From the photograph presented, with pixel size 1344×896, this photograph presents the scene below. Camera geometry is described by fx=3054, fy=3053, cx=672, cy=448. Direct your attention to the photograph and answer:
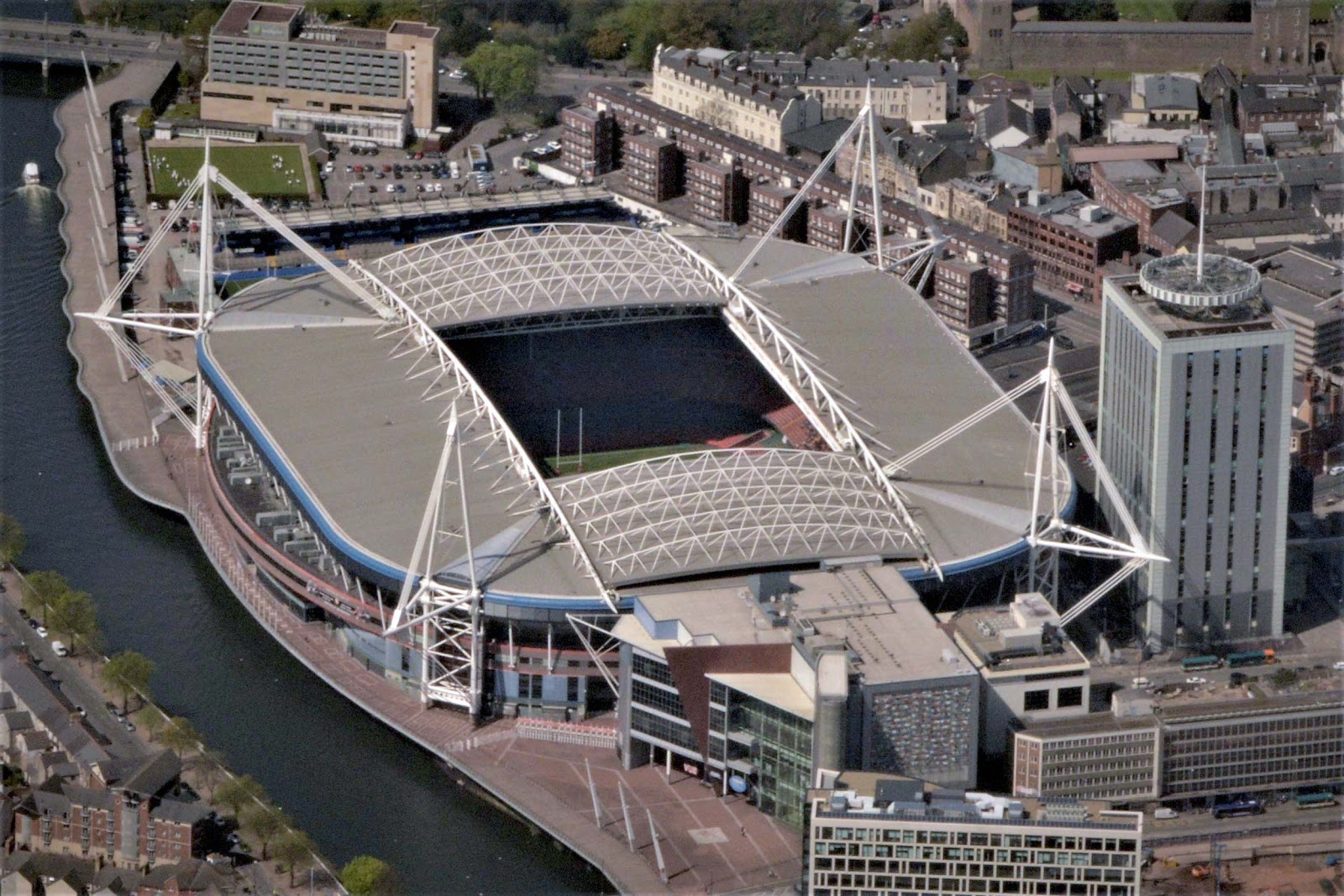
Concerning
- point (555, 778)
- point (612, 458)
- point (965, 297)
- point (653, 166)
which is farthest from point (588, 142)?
point (555, 778)

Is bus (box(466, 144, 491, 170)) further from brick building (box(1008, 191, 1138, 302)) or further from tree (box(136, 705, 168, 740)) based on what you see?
tree (box(136, 705, 168, 740))

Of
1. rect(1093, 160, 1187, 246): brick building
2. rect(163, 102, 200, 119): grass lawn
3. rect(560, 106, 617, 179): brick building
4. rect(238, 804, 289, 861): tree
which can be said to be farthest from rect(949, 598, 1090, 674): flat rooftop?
rect(163, 102, 200, 119): grass lawn

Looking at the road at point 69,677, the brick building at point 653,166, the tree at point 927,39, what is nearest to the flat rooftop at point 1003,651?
the road at point 69,677

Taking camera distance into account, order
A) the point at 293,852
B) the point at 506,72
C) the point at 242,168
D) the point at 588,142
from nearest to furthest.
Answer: the point at 293,852 → the point at 588,142 → the point at 242,168 → the point at 506,72

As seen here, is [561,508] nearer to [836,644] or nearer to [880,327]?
[836,644]

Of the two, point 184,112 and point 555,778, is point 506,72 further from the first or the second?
point 555,778

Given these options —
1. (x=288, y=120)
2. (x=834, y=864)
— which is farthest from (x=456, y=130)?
(x=834, y=864)
